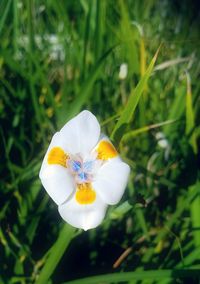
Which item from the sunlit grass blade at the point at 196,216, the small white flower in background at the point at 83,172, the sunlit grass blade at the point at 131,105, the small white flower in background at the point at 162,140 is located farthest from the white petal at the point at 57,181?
the small white flower in background at the point at 162,140

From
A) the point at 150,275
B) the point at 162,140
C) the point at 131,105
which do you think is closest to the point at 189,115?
the point at 162,140

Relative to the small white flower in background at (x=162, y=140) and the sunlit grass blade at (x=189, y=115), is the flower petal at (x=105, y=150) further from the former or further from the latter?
the small white flower in background at (x=162, y=140)

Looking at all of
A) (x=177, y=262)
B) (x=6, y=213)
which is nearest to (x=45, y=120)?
(x=6, y=213)

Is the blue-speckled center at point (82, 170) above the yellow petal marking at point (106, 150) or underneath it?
underneath

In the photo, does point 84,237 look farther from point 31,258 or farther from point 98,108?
point 98,108

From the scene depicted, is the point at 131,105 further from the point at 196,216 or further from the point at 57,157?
the point at 196,216
